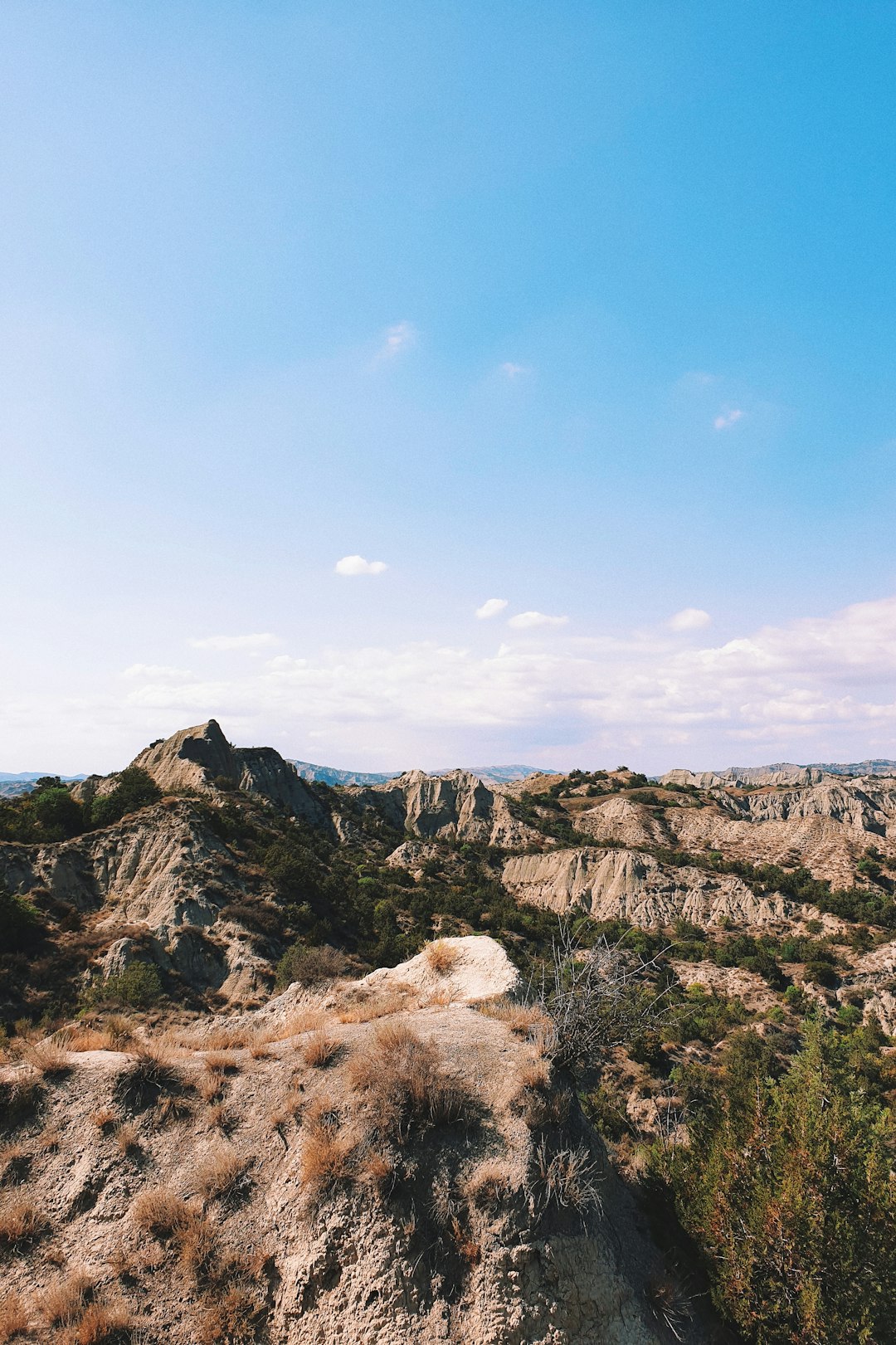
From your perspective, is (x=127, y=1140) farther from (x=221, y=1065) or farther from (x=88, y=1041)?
(x=88, y=1041)

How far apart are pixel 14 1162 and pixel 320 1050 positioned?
16.7ft

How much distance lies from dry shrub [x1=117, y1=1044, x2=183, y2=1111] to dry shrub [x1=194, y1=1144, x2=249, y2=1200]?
1.64m

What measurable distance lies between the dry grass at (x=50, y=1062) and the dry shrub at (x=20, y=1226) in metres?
2.12

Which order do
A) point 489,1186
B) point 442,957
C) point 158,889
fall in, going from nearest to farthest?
point 489,1186
point 442,957
point 158,889

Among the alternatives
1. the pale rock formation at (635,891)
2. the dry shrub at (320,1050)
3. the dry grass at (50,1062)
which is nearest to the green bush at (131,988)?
the dry grass at (50,1062)

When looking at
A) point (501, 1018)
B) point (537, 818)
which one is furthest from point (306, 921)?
point (537, 818)

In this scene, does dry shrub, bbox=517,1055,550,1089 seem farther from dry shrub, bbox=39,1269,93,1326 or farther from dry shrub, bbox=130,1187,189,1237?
dry shrub, bbox=39,1269,93,1326

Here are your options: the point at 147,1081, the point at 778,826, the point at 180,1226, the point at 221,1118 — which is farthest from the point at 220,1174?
the point at 778,826

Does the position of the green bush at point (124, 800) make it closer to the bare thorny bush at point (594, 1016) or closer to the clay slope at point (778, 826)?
the bare thorny bush at point (594, 1016)

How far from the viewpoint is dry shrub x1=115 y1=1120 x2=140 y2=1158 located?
9.85m

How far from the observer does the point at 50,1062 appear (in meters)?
11.1

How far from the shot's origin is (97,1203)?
30.5ft

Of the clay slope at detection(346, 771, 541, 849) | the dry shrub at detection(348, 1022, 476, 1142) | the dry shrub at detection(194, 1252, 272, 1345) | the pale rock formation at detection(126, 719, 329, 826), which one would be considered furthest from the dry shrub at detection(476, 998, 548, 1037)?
the clay slope at detection(346, 771, 541, 849)

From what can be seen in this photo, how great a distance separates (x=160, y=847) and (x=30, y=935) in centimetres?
933
